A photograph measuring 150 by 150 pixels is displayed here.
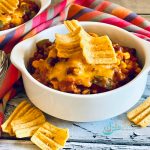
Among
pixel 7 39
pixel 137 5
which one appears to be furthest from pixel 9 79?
pixel 137 5

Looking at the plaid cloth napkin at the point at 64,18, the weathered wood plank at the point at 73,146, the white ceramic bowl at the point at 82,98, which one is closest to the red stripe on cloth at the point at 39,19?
the plaid cloth napkin at the point at 64,18

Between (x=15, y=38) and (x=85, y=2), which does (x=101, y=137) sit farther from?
(x=85, y=2)

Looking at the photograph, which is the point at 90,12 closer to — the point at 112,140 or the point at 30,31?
the point at 30,31

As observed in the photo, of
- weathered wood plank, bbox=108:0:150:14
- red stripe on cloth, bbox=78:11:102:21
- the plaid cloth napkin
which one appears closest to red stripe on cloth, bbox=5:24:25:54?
the plaid cloth napkin

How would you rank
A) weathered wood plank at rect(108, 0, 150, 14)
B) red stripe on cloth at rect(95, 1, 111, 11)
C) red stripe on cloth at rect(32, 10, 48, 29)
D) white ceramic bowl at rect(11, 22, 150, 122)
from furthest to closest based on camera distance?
weathered wood plank at rect(108, 0, 150, 14) < red stripe on cloth at rect(95, 1, 111, 11) < red stripe on cloth at rect(32, 10, 48, 29) < white ceramic bowl at rect(11, 22, 150, 122)

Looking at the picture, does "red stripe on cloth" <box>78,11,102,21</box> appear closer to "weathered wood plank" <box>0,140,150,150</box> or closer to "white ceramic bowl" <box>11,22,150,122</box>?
"white ceramic bowl" <box>11,22,150,122</box>

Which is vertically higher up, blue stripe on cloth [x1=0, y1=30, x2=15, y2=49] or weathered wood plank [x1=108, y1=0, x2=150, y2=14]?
blue stripe on cloth [x1=0, y1=30, x2=15, y2=49]

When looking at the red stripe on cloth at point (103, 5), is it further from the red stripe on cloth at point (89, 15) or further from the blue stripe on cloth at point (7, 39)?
the blue stripe on cloth at point (7, 39)
